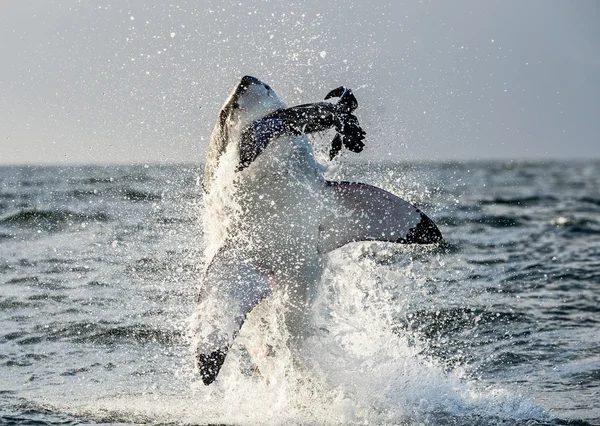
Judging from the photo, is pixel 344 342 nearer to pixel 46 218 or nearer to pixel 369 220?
pixel 369 220

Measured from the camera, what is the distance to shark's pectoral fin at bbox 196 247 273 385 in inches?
232

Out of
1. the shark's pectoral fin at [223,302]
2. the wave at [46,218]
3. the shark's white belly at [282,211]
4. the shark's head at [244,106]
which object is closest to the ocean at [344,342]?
the shark's white belly at [282,211]

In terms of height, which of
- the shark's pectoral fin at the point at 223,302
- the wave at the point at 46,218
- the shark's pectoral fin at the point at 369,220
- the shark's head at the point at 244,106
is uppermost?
the shark's head at the point at 244,106

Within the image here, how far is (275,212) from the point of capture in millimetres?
6547

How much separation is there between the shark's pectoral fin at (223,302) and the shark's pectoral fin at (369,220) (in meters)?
0.66

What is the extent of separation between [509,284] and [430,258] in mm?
2358

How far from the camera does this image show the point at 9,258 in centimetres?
1474

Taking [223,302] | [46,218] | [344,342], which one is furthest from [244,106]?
[46,218]

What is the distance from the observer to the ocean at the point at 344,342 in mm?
6895

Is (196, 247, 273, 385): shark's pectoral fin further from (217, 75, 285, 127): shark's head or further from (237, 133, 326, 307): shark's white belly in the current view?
(217, 75, 285, 127): shark's head

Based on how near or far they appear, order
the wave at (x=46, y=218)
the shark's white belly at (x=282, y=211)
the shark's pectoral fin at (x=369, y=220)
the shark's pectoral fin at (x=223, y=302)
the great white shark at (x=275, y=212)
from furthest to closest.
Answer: the wave at (x=46, y=218)
the shark's pectoral fin at (x=369, y=220)
the shark's white belly at (x=282, y=211)
the great white shark at (x=275, y=212)
the shark's pectoral fin at (x=223, y=302)

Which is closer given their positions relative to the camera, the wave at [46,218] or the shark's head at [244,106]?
the shark's head at [244,106]

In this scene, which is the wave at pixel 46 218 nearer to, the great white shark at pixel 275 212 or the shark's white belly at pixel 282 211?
the great white shark at pixel 275 212

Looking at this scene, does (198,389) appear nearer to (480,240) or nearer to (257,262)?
(257,262)
